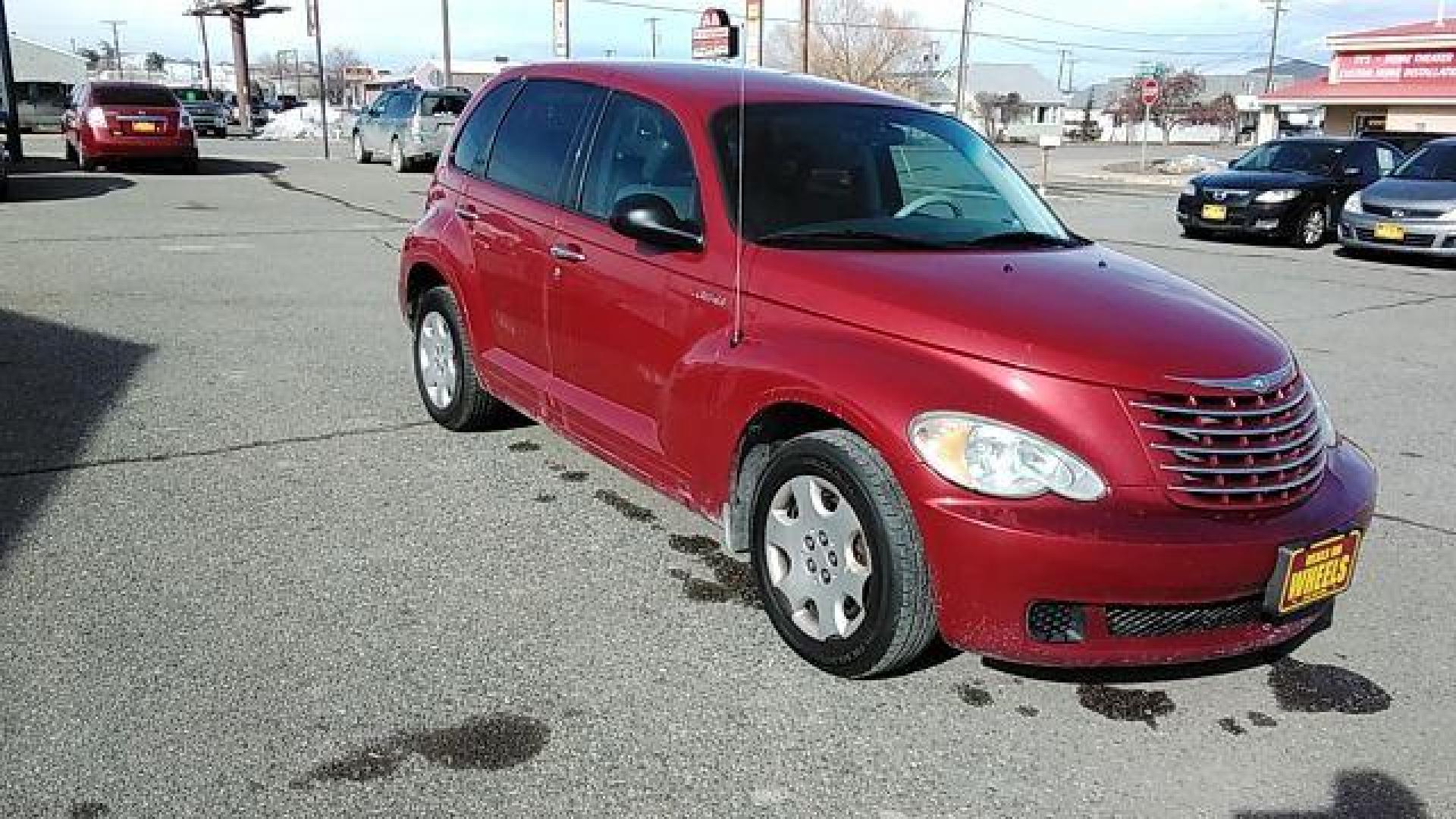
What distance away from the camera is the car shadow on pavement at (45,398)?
180 inches

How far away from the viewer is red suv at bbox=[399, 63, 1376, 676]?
290 centimetres

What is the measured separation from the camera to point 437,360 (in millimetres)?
5656

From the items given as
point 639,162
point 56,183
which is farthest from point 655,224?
point 56,183

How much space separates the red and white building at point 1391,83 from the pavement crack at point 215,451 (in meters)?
37.4

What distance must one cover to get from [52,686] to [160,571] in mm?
791

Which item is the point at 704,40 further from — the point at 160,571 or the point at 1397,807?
the point at 1397,807

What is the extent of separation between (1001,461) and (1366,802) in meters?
1.21

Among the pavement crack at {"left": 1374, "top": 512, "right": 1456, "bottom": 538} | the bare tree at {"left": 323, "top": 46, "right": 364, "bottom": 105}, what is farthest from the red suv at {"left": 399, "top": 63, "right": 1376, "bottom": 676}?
the bare tree at {"left": 323, "top": 46, "right": 364, "bottom": 105}

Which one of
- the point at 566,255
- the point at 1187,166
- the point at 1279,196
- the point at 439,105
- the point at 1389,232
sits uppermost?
the point at 439,105

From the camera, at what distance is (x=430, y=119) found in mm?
22125

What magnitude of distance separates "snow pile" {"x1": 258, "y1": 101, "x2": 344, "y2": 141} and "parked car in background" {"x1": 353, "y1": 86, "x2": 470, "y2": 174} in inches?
801

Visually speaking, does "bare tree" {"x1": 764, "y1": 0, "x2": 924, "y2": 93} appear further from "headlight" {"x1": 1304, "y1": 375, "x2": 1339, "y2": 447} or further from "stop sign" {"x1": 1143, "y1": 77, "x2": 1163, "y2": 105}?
"headlight" {"x1": 1304, "y1": 375, "x2": 1339, "y2": 447}

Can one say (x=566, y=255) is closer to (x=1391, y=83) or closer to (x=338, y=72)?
(x=1391, y=83)

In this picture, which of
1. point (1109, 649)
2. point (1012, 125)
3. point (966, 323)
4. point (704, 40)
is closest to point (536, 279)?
point (966, 323)
